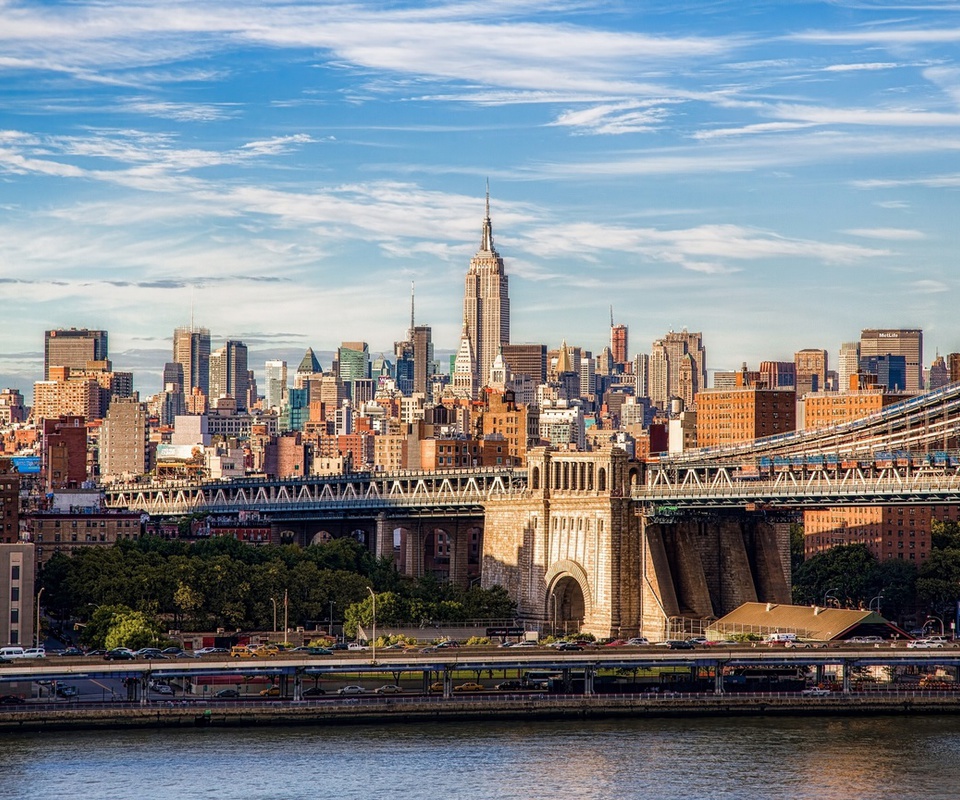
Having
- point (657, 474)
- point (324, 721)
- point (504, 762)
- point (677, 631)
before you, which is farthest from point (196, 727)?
point (657, 474)

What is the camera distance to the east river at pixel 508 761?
8100 cm

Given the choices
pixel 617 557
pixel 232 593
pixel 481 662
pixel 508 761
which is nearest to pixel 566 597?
pixel 617 557

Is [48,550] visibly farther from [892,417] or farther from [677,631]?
[892,417]

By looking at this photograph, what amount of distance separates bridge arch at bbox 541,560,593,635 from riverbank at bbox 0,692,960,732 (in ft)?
94.5

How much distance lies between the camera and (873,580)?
160 meters

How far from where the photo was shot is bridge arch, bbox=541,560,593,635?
130 meters

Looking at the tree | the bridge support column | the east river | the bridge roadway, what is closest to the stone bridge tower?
the bridge support column

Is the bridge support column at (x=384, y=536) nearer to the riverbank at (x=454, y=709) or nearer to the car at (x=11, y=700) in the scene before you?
the riverbank at (x=454, y=709)

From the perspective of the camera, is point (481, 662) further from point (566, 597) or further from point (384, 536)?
point (384, 536)

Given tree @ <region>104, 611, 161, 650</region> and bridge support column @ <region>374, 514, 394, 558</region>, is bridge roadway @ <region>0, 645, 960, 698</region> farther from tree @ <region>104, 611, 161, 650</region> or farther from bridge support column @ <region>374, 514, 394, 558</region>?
bridge support column @ <region>374, 514, 394, 558</region>

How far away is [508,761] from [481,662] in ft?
41.1

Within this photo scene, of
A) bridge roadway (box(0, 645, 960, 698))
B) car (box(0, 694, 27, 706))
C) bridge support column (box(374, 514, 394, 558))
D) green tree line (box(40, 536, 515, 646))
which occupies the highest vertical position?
bridge support column (box(374, 514, 394, 558))

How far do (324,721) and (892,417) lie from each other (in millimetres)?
46986

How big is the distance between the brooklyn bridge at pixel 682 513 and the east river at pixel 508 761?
26324 millimetres
